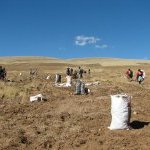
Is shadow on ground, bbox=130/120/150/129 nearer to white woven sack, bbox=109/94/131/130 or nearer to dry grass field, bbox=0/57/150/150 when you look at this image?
dry grass field, bbox=0/57/150/150

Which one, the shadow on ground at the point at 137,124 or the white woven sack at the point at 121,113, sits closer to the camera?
the white woven sack at the point at 121,113

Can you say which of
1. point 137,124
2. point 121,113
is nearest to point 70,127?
point 121,113

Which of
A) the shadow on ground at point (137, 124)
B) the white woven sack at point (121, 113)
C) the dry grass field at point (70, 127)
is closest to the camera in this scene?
the dry grass field at point (70, 127)

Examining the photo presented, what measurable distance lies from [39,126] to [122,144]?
4143mm

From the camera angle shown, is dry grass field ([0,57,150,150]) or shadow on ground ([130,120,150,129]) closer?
dry grass field ([0,57,150,150])

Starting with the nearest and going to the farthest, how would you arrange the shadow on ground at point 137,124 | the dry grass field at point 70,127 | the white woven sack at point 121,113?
1. the dry grass field at point 70,127
2. the white woven sack at point 121,113
3. the shadow on ground at point 137,124

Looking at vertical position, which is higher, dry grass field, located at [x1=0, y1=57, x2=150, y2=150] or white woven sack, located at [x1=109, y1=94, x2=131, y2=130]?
white woven sack, located at [x1=109, y1=94, x2=131, y2=130]

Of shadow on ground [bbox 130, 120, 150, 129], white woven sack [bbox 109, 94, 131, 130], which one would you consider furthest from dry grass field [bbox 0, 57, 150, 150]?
white woven sack [bbox 109, 94, 131, 130]

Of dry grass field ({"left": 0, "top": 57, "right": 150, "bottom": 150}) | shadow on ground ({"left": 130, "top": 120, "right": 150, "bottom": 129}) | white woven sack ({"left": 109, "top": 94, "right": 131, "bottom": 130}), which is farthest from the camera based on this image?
shadow on ground ({"left": 130, "top": 120, "right": 150, "bottom": 129})

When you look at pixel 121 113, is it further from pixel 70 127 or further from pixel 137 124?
pixel 70 127

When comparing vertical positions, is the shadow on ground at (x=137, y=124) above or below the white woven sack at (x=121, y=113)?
below

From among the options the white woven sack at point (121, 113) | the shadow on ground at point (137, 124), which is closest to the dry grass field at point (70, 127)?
the shadow on ground at point (137, 124)

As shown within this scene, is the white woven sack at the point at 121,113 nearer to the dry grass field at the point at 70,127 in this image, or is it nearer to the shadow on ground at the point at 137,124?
the dry grass field at the point at 70,127

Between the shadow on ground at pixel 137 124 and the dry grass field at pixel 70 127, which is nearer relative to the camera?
the dry grass field at pixel 70 127
